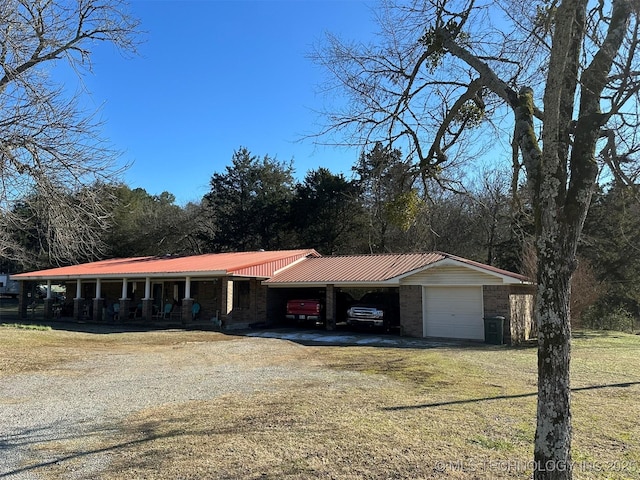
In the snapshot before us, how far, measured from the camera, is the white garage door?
19.3 m

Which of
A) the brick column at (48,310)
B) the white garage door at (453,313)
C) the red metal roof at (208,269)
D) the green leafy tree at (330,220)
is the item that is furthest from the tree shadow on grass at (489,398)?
the green leafy tree at (330,220)

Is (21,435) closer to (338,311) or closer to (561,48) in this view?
(561,48)

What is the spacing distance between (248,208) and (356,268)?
69.0ft

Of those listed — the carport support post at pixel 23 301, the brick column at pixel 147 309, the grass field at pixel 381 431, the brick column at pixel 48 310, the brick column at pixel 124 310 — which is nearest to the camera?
the grass field at pixel 381 431

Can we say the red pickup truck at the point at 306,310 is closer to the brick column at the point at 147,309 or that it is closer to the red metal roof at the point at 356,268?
the red metal roof at the point at 356,268

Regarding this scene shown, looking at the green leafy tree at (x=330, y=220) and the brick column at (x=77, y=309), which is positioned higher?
the green leafy tree at (x=330, y=220)

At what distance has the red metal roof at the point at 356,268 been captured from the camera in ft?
70.6

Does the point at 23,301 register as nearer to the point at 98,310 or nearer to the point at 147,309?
the point at 98,310

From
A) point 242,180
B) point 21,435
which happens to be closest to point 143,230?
point 242,180

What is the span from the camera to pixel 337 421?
6.41 metres

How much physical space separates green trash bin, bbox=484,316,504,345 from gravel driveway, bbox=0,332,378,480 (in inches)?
300

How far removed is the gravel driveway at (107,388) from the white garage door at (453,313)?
747 centimetres

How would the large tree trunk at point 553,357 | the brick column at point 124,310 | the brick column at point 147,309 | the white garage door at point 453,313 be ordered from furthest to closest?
the brick column at point 124,310 → the brick column at point 147,309 → the white garage door at point 453,313 → the large tree trunk at point 553,357

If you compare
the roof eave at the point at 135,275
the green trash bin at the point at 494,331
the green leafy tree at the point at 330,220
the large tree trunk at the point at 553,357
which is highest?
the green leafy tree at the point at 330,220
